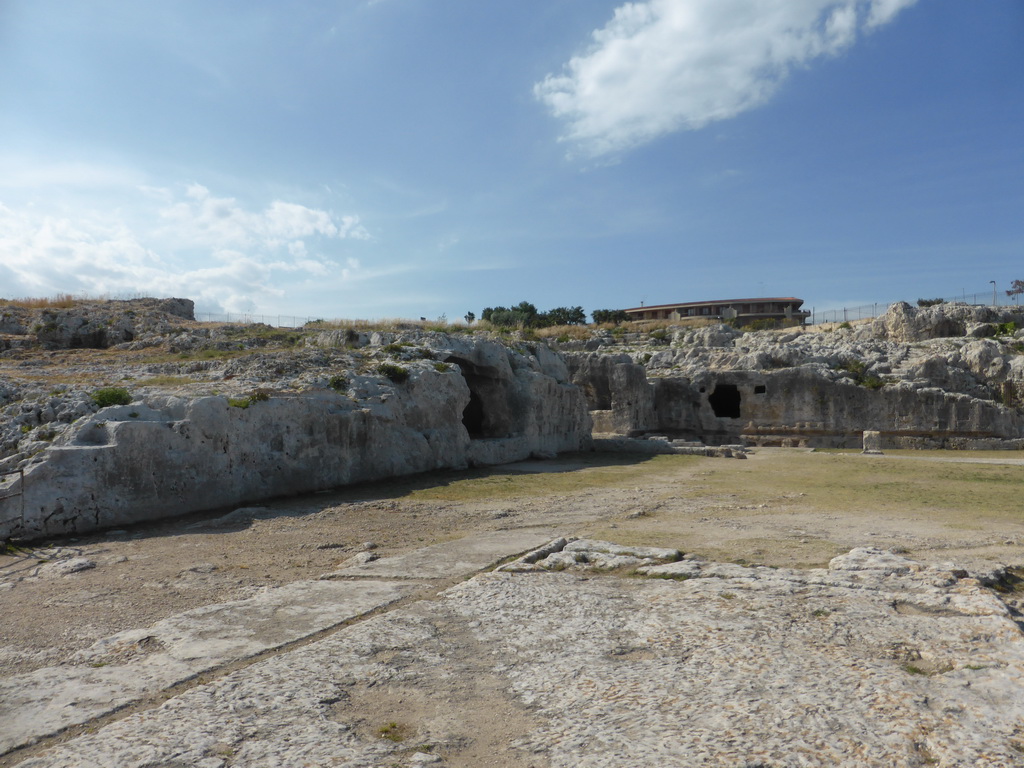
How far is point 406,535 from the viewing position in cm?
812

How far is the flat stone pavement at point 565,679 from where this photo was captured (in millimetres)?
3029

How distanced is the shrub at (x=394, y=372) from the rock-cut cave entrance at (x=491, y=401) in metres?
3.59

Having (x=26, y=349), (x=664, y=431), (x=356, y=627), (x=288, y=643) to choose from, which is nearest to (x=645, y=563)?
(x=356, y=627)

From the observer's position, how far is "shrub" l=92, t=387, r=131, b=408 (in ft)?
30.6

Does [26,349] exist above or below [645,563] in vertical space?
above

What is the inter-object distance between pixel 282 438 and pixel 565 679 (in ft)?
26.8

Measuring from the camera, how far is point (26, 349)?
626 inches

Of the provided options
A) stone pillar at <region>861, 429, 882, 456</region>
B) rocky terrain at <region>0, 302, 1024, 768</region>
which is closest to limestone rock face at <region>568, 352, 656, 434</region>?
stone pillar at <region>861, 429, 882, 456</region>

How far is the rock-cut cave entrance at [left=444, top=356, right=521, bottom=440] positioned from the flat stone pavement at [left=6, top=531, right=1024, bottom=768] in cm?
1205

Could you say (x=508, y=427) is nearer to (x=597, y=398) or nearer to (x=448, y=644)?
(x=597, y=398)

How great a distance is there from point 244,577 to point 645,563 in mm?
3629

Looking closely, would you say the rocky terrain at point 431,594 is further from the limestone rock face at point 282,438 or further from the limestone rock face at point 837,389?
the limestone rock face at point 837,389

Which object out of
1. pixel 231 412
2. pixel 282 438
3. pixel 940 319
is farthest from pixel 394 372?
pixel 940 319

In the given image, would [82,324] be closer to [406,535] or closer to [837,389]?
[406,535]
